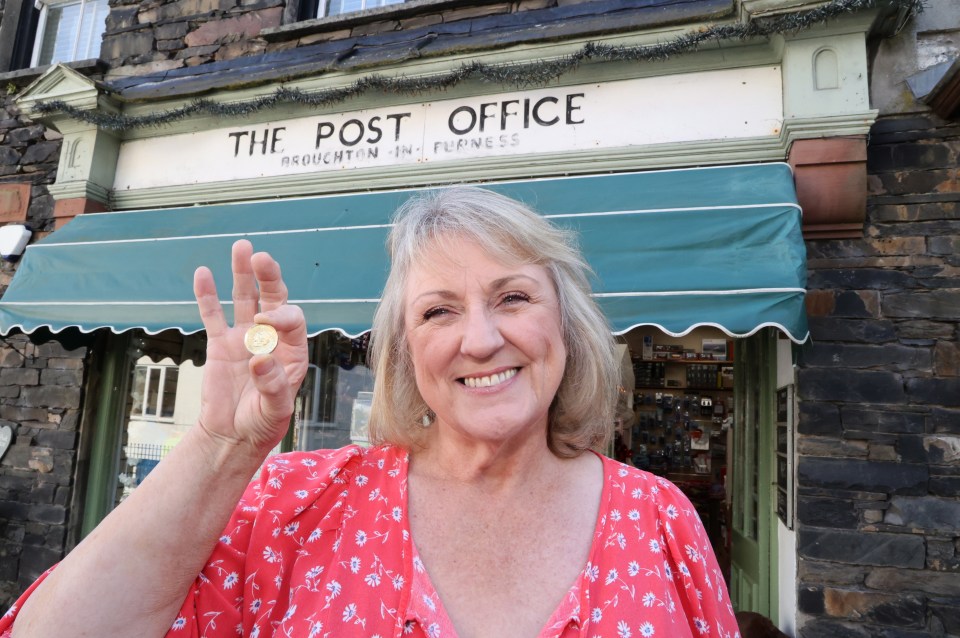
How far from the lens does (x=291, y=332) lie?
1132mm

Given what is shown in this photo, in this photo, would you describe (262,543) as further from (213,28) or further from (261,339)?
(213,28)

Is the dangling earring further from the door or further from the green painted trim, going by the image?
the green painted trim

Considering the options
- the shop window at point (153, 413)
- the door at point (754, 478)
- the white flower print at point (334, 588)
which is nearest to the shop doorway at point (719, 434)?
the door at point (754, 478)

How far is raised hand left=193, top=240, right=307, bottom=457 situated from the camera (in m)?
1.06

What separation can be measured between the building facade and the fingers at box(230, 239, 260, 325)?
1.92 metres

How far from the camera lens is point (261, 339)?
43.1 inches

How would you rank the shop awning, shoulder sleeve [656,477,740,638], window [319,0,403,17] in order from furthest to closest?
1. window [319,0,403,17]
2. the shop awning
3. shoulder sleeve [656,477,740,638]

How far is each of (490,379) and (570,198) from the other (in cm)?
218

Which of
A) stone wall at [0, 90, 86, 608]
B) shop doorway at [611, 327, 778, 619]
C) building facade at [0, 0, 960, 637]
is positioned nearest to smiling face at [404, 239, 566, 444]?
building facade at [0, 0, 960, 637]

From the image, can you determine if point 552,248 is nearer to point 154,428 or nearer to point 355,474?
point 355,474

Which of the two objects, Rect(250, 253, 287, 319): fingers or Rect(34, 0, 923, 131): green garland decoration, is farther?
Rect(34, 0, 923, 131): green garland decoration

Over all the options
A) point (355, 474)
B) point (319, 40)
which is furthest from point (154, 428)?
point (355, 474)

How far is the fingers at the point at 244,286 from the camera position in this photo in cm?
110

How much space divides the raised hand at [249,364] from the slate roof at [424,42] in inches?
125
